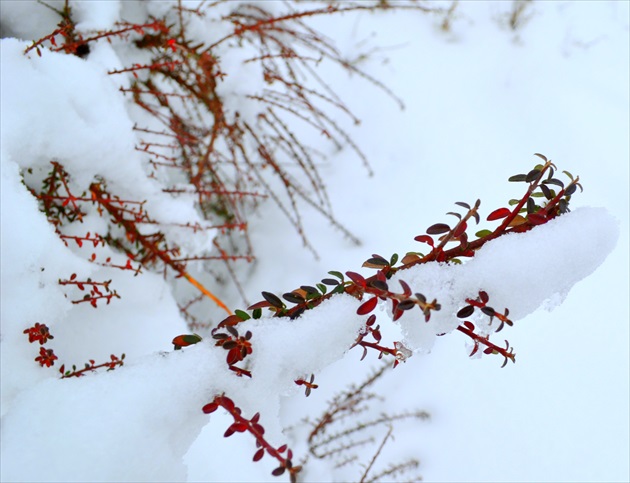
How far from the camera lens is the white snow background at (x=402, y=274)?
80 centimetres

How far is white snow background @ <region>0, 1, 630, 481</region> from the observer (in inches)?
31.5

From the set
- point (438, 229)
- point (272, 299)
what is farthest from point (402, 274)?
point (272, 299)

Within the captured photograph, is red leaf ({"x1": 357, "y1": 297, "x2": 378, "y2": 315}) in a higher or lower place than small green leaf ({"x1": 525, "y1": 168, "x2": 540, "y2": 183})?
lower

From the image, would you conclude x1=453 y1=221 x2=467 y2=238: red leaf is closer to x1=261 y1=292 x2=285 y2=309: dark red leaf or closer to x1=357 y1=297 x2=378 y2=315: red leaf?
x1=357 y1=297 x2=378 y2=315: red leaf

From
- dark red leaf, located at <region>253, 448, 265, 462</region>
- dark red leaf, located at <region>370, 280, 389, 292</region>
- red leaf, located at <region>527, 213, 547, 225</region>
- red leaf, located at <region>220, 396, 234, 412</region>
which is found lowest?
dark red leaf, located at <region>253, 448, 265, 462</region>

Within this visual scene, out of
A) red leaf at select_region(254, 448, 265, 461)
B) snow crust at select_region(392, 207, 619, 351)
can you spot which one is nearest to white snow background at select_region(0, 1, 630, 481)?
snow crust at select_region(392, 207, 619, 351)

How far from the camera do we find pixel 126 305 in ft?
5.09

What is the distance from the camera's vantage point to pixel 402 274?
0.79 m

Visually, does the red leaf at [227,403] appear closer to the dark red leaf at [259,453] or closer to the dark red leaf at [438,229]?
the dark red leaf at [259,453]

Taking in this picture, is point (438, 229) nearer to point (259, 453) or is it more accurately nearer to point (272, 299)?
point (272, 299)

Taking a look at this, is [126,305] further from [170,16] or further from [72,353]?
[170,16]

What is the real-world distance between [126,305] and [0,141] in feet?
1.98

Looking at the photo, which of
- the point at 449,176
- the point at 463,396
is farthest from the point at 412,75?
the point at 463,396

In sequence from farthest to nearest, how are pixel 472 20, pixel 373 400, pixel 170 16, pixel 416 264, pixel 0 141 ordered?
1. pixel 472 20
2. pixel 373 400
3. pixel 170 16
4. pixel 0 141
5. pixel 416 264
